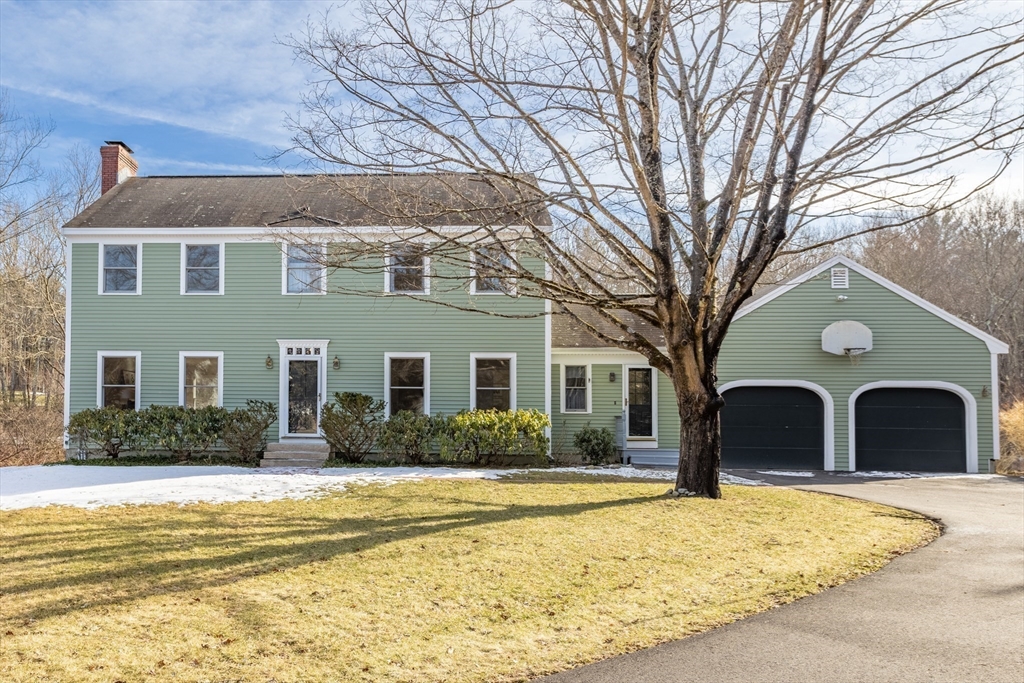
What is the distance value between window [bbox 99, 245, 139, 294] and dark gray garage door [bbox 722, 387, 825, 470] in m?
14.2

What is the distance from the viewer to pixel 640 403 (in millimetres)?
18250

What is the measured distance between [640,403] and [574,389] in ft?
5.54

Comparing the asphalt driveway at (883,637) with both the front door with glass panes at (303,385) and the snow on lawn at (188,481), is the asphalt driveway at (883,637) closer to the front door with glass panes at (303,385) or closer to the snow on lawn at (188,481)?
the snow on lawn at (188,481)

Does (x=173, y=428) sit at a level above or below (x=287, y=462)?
above

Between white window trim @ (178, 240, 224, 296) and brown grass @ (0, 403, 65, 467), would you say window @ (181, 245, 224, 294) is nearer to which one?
white window trim @ (178, 240, 224, 296)

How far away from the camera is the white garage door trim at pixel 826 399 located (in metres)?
17.6

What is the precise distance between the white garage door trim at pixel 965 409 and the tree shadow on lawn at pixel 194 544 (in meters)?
10.1

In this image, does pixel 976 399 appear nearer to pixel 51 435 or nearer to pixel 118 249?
pixel 118 249

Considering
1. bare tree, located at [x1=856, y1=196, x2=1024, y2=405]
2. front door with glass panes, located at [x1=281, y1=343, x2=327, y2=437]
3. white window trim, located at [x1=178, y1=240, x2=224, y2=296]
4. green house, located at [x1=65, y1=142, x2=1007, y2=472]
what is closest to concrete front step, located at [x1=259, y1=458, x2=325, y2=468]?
green house, located at [x1=65, y1=142, x2=1007, y2=472]

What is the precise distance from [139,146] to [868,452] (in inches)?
804

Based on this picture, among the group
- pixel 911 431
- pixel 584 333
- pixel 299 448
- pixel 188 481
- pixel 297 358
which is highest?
pixel 584 333

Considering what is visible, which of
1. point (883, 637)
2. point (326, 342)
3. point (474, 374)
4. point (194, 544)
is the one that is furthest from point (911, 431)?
point (194, 544)

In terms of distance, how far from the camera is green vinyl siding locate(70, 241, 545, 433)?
16.3 metres

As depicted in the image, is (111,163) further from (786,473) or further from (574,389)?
(786,473)
